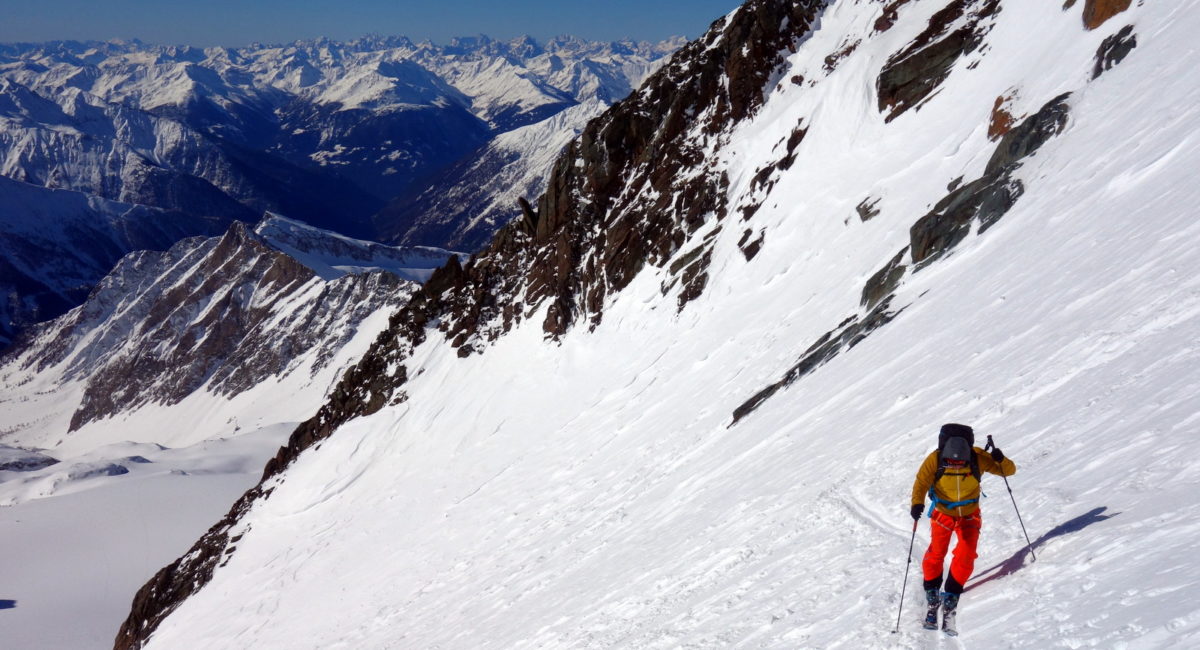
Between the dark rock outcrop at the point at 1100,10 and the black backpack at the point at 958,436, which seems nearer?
the black backpack at the point at 958,436

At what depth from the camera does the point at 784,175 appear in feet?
108

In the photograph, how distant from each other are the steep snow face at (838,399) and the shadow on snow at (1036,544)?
1.4 inches

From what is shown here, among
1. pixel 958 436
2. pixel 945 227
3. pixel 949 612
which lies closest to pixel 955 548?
pixel 949 612

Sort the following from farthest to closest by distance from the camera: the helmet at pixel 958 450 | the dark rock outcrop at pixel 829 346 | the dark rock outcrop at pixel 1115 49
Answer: the dark rock outcrop at pixel 1115 49, the dark rock outcrop at pixel 829 346, the helmet at pixel 958 450

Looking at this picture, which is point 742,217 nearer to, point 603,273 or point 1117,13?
point 603,273

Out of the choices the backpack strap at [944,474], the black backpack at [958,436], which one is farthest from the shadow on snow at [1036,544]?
the black backpack at [958,436]

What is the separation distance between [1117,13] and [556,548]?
70.7 feet

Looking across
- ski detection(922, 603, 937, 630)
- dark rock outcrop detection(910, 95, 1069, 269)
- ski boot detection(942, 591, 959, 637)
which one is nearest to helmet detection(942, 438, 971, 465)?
ski boot detection(942, 591, 959, 637)

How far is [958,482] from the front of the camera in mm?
6984

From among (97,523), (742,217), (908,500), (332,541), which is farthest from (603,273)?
(97,523)

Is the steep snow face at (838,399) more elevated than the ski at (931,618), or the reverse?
the steep snow face at (838,399)

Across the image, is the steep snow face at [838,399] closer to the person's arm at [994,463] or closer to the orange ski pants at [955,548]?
the orange ski pants at [955,548]

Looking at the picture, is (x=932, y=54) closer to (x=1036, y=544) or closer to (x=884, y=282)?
(x=884, y=282)

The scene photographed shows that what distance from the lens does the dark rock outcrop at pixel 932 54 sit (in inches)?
1119
